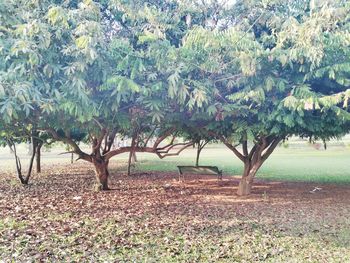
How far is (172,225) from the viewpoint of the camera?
6.25m

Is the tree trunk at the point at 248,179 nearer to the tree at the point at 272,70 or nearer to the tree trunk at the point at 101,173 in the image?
the tree at the point at 272,70

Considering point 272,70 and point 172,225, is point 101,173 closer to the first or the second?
point 172,225

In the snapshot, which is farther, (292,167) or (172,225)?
(292,167)

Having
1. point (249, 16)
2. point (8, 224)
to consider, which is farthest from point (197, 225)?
point (249, 16)

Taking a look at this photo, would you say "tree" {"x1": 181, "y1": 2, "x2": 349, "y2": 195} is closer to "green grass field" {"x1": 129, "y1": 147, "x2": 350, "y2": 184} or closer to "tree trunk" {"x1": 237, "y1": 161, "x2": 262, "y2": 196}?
"tree trunk" {"x1": 237, "y1": 161, "x2": 262, "y2": 196}

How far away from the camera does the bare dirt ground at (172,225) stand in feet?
15.2

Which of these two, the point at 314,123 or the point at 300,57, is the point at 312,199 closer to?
the point at 314,123

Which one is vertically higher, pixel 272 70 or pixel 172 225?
pixel 272 70

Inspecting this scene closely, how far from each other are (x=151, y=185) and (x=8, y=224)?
6.19m

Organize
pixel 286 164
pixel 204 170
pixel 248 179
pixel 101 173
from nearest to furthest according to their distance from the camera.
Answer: pixel 248 179 → pixel 101 173 → pixel 204 170 → pixel 286 164

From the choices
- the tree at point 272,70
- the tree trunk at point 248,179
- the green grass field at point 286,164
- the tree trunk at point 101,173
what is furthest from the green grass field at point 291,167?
the tree at point 272,70

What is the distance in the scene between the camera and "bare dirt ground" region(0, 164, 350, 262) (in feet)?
15.2

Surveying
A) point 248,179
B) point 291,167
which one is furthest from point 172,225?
point 291,167

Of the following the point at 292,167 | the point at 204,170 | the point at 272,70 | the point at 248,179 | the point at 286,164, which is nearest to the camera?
the point at 272,70
